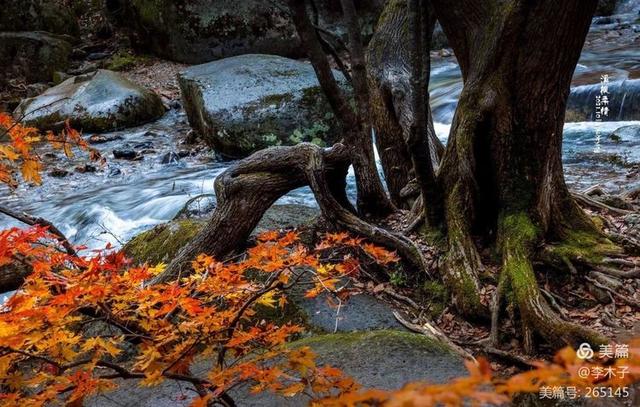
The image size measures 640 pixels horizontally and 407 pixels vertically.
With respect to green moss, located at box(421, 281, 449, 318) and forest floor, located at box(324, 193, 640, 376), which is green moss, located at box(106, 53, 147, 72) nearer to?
forest floor, located at box(324, 193, 640, 376)

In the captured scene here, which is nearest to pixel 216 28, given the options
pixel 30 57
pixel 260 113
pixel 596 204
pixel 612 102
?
pixel 30 57

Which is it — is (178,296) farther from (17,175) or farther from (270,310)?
(17,175)

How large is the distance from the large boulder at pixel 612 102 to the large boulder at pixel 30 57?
14584 mm

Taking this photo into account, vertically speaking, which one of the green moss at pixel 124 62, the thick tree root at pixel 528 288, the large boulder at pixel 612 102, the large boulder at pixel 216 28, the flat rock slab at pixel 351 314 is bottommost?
the flat rock slab at pixel 351 314

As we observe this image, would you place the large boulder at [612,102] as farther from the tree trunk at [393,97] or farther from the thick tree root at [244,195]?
the thick tree root at [244,195]

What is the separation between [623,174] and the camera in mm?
7543

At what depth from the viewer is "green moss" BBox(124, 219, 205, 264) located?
511cm

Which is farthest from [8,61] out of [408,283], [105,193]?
[408,283]

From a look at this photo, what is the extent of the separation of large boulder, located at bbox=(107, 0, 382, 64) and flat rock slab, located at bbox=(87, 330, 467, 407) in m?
14.5

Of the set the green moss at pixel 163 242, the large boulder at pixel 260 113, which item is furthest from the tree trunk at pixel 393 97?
the large boulder at pixel 260 113

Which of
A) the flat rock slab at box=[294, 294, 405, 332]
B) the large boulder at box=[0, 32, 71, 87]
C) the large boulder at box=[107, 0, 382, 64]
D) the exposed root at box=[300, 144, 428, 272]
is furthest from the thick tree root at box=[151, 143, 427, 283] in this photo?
the large boulder at box=[0, 32, 71, 87]

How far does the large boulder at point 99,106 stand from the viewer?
12.4 metres

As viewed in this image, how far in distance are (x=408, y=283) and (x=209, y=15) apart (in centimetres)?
1420

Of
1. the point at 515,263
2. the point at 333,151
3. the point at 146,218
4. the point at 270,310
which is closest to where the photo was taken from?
the point at 515,263
